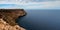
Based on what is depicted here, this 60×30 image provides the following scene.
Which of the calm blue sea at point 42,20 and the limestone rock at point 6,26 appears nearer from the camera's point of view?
the limestone rock at point 6,26

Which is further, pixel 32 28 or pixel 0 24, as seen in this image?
pixel 32 28

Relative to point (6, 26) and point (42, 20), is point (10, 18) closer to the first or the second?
point (6, 26)

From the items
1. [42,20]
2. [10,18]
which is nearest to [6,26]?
[10,18]

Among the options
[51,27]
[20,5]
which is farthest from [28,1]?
[51,27]

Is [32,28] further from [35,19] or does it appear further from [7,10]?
[7,10]

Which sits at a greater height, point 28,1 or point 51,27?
point 28,1

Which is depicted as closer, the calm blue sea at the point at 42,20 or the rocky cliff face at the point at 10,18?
the rocky cliff face at the point at 10,18
